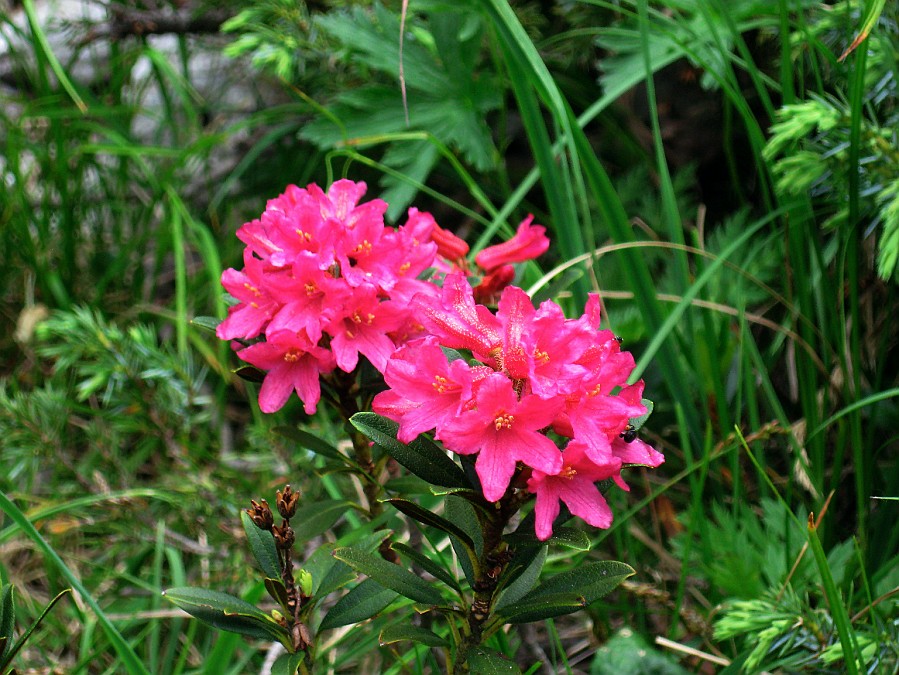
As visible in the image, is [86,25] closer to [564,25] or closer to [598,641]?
[564,25]

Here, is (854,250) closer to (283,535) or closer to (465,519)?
(465,519)

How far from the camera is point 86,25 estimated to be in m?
2.49

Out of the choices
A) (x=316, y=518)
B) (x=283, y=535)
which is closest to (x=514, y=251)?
(x=316, y=518)

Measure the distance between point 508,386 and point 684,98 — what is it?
1762 mm

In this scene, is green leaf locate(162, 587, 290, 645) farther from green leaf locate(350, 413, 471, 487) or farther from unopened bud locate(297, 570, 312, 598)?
green leaf locate(350, 413, 471, 487)

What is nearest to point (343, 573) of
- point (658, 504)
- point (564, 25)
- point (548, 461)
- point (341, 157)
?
point (548, 461)

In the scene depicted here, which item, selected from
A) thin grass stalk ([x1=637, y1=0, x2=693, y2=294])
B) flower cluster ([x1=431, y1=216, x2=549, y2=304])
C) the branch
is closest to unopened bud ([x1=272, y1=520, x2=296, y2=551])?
flower cluster ([x1=431, y1=216, x2=549, y2=304])

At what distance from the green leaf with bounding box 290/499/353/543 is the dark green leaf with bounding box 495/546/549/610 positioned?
33 centimetres

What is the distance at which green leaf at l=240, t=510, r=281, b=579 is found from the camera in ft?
3.43

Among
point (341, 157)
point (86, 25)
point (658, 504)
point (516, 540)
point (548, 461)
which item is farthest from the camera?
point (86, 25)

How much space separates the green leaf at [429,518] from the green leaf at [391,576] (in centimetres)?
7

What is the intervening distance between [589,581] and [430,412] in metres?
0.29

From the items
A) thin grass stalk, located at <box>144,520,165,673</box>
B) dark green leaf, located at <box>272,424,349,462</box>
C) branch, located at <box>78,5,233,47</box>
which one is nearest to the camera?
dark green leaf, located at <box>272,424,349,462</box>

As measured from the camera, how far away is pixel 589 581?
1.02 metres
